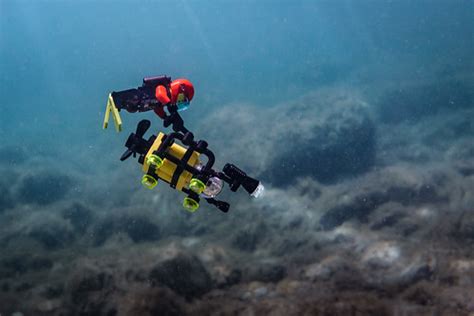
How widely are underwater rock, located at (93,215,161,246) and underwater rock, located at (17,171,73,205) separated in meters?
7.23

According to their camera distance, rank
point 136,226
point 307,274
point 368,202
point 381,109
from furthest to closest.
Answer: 1. point 381,109
2. point 136,226
3. point 368,202
4. point 307,274

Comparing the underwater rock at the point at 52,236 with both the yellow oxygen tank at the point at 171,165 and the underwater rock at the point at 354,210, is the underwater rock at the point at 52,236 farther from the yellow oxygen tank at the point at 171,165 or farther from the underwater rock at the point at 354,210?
the yellow oxygen tank at the point at 171,165

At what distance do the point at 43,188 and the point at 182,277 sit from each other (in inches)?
683

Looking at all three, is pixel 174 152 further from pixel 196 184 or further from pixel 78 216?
pixel 78 216

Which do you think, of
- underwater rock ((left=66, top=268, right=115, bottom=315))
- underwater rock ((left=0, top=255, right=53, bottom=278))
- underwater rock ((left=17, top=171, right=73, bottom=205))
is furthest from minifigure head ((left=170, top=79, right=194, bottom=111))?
underwater rock ((left=17, top=171, right=73, bottom=205))

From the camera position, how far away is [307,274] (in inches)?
348

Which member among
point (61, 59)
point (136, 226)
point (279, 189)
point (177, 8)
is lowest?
point (136, 226)

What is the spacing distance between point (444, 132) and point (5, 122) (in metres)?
57.8

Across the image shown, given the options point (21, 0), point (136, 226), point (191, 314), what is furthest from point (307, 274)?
point (21, 0)

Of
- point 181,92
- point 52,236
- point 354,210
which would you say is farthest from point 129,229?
point 181,92

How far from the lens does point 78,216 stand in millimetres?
17281

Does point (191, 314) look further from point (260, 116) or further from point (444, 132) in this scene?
point (444, 132)

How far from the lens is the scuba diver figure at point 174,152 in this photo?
4.09 meters

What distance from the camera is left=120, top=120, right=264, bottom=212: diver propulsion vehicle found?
4047 mm
